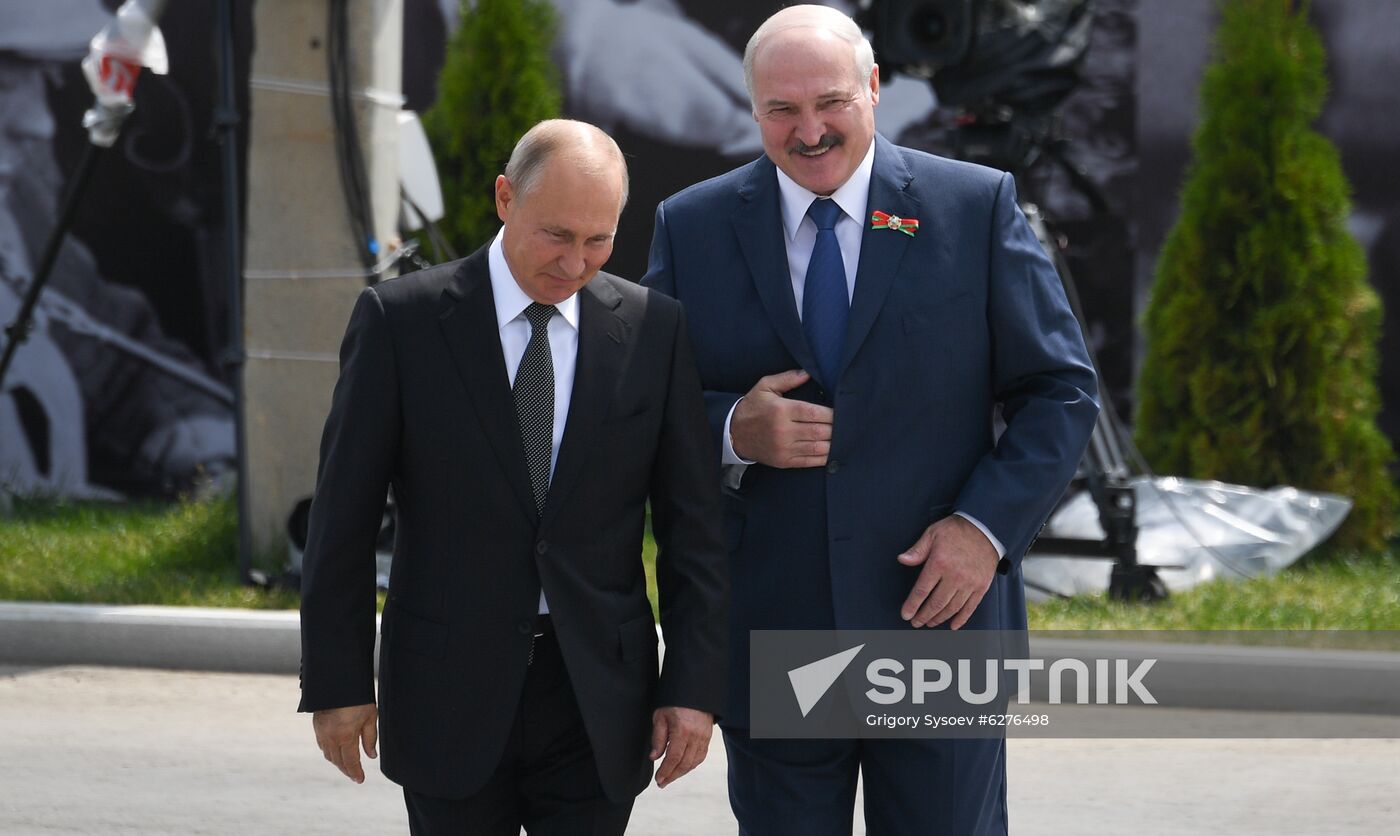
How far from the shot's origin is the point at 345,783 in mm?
5543

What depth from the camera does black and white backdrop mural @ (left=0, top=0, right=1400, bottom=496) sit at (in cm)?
995

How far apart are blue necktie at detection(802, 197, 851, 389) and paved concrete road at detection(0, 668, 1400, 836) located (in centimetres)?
238

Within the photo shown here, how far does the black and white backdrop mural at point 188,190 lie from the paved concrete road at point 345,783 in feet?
13.9

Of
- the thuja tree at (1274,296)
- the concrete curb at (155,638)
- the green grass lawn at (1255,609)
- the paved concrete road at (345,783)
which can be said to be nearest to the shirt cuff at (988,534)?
the paved concrete road at (345,783)

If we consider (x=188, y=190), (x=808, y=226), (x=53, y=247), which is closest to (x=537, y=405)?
(x=808, y=226)

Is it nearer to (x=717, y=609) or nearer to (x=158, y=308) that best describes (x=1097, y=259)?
(x=158, y=308)

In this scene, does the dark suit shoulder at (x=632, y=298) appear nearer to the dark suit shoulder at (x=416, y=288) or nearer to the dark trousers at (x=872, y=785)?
the dark suit shoulder at (x=416, y=288)

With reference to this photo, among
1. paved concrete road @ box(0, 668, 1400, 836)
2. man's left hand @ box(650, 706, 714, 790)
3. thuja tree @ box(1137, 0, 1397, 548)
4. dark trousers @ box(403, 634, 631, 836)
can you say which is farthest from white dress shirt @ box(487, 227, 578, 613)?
thuja tree @ box(1137, 0, 1397, 548)

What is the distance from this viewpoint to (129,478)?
1078cm

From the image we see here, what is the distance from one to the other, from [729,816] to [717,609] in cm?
257

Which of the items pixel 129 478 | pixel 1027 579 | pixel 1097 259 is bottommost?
pixel 129 478

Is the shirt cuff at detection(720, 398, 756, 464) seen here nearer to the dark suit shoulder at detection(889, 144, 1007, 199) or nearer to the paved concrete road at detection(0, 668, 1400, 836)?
the dark suit shoulder at detection(889, 144, 1007, 199)

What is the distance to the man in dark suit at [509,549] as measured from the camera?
8.90 feet

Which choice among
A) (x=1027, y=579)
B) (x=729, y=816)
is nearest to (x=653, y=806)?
(x=729, y=816)
